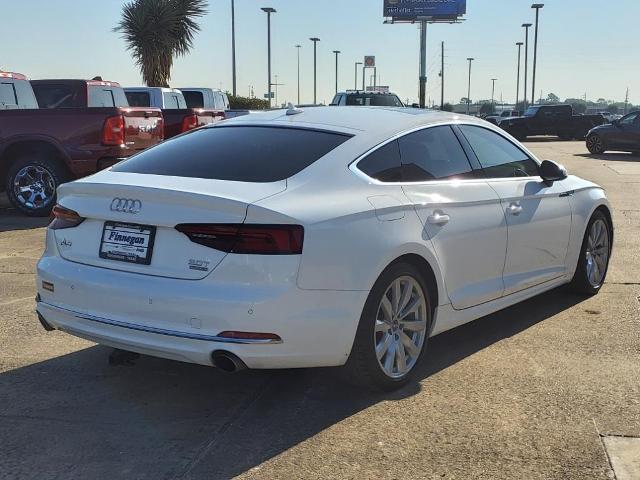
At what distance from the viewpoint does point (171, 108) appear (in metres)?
16.3

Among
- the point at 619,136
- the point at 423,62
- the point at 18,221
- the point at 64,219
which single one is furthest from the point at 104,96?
the point at 423,62

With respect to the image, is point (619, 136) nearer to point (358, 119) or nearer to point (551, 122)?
point (551, 122)

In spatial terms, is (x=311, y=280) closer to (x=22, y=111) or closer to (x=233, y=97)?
(x=22, y=111)

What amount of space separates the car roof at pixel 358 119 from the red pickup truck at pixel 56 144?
19.6 ft

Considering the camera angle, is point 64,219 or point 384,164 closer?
point 64,219

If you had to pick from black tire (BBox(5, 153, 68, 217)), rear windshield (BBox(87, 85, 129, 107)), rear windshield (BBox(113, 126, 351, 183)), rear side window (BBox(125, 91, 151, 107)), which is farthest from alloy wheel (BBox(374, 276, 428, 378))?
rear side window (BBox(125, 91, 151, 107))

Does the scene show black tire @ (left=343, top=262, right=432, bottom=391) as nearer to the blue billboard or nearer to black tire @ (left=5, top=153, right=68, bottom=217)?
black tire @ (left=5, top=153, right=68, bottom=217)

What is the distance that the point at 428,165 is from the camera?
181 inches

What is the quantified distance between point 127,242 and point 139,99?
573 inches

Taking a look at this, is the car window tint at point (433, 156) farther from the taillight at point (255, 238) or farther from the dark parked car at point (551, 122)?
the dark parked car at point (551, 122)

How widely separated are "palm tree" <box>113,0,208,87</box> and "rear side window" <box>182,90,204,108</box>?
13.8 meters

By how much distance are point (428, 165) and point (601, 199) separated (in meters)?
2.33

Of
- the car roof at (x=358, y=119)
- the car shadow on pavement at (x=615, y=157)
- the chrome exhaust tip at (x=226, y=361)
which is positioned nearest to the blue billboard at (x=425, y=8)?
the car shadow on pavement at (x=615, y=157)

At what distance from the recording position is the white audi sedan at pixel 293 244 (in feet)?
11.6
